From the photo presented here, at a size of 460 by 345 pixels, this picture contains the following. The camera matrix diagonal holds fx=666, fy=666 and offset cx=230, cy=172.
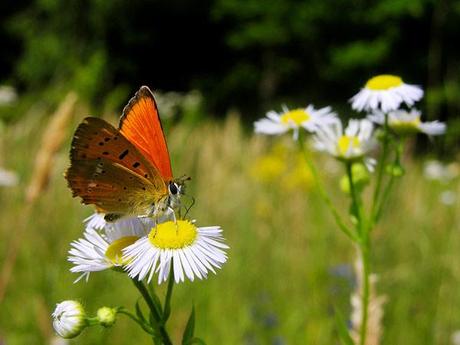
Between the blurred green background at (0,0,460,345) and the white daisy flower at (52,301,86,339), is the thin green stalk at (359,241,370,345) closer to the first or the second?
the white daisy flower at (52,301,86,339)

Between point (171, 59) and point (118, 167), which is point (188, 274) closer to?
point (118, 167)

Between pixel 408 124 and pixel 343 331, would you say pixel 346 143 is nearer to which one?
pixel 408 124

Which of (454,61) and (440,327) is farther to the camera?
(454,61)

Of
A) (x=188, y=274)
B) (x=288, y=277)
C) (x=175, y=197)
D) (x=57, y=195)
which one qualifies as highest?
(x=57, y=195)

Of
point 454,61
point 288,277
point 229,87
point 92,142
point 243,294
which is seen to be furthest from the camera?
point 229,87

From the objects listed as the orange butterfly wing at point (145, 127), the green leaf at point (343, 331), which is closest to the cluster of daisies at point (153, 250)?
the orange butterfly wing at point (145, 127)

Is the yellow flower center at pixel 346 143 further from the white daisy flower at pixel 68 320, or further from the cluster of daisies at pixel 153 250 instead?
the white daisy flower at pixel 68 320

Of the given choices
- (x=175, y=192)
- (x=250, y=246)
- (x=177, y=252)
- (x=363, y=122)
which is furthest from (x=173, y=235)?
(x=250, y=246)

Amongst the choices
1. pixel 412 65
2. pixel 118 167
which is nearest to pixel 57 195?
pixel 118 167
